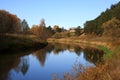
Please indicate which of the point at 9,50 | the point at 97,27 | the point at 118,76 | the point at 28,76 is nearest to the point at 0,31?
the point at 9,50

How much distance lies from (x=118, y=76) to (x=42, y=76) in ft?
33.7

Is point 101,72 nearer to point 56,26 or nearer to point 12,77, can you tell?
point 12,77

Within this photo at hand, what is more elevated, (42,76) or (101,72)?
(101,72)

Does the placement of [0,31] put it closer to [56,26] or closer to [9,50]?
[9,50]

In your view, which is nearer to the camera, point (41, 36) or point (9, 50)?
point (9, 50)

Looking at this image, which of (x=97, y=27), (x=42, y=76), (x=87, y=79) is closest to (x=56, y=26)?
(x=97, y=27)

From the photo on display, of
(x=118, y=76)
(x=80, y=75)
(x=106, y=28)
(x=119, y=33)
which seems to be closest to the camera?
(x=80, y=75)

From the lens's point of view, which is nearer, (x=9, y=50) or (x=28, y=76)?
(x=28, y=76)

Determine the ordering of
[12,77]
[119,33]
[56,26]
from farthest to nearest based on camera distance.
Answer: [56,26] → [119,33] → [12,77]

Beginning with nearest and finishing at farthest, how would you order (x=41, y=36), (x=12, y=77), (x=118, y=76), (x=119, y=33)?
(x=118, y=76)
(x=12, y=77)
(x=119, y=33)
(x=41, y=36)

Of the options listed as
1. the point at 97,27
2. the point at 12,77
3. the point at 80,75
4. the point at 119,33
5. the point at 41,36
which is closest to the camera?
the point at 80,75

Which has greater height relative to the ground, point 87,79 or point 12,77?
point 87,79

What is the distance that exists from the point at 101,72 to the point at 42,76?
10639 millimetres

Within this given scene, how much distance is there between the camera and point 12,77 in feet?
72.2
